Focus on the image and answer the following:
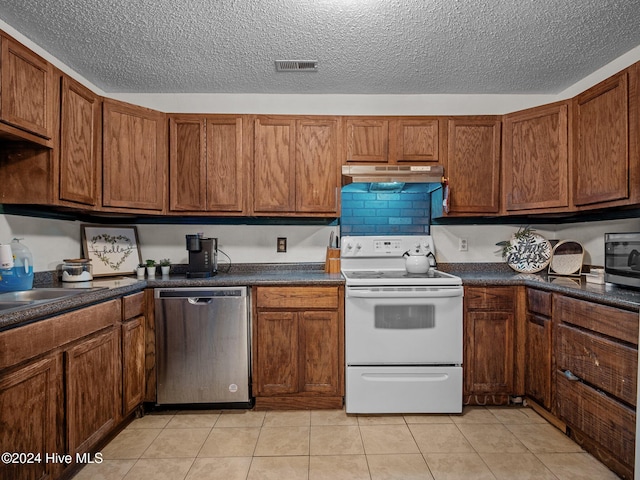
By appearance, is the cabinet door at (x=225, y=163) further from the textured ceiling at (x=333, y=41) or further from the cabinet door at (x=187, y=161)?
the textured ceiling at (x=333, y=41)

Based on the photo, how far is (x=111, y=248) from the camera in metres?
2.55

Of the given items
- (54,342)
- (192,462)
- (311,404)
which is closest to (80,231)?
(54,342)

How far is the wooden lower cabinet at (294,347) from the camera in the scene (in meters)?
2.21

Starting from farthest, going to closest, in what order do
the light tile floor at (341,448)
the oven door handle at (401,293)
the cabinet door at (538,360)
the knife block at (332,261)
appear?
1. the knife block at (332,261)
2. the oven door handle at (401,293)
3. the cabinet door at (538,360)
4. the light tile floor at (341,448)

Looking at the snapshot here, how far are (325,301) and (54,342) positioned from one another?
142 centimetres

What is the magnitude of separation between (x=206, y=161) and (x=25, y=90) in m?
1.03

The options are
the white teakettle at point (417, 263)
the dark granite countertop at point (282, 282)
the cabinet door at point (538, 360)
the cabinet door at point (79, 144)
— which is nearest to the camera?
the dark granite countertop at point (282, 282)

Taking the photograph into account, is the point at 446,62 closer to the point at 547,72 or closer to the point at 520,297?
the point at 547,72

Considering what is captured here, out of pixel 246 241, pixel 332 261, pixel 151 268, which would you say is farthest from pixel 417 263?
pixel 151 268

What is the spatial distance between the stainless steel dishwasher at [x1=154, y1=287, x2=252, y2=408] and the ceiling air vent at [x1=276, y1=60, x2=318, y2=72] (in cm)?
153

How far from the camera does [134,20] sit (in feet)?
6.04

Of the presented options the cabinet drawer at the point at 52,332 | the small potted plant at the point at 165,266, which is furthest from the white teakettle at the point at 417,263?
the cabinet drawer at the point at 52,332

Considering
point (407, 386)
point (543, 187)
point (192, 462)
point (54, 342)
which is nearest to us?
point (54, 342)

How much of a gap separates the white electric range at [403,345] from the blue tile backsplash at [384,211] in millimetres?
706
